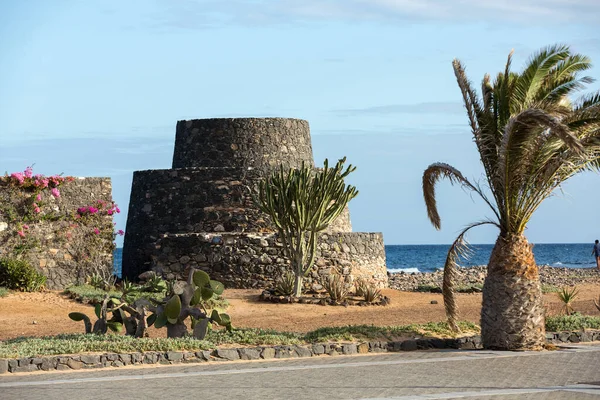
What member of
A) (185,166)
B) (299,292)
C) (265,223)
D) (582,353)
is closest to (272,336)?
(582,353)

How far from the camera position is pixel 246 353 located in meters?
14.6

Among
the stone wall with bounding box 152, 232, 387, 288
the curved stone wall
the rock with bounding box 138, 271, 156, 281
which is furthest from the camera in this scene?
the curved stone wall

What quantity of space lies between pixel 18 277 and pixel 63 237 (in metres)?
2.16

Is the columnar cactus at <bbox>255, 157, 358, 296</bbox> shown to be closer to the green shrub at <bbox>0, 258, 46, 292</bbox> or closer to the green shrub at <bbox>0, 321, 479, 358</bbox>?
the green shrub at <bbox>0, 258, 46, 292</bbox>

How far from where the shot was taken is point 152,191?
27875 mm

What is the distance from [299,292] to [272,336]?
8.76 m

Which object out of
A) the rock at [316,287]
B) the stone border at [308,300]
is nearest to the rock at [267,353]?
the stone border at [308,300]

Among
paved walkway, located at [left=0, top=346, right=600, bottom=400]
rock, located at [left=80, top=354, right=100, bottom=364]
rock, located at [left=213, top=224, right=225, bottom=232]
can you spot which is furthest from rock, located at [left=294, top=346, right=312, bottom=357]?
rock, located at [left=213, top=224, right=225, bottom=232]

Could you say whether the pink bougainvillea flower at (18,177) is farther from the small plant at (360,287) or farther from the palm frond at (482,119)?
the palm frond at (482,119)

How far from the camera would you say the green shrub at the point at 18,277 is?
24.3m

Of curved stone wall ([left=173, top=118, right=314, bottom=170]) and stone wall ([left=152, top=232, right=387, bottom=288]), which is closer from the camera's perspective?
stone wall ([left=152, top=232, right=387, bottom=288])

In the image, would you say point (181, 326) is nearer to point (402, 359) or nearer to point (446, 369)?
point (402, 359)

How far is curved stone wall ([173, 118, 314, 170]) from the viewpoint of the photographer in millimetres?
28359

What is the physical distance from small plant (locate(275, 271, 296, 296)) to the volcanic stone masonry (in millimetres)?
944
